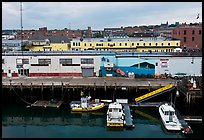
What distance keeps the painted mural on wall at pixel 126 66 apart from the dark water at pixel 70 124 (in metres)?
8.51

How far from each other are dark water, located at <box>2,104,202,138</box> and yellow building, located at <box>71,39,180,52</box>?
1845 centimetres

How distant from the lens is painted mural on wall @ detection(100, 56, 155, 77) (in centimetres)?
3688

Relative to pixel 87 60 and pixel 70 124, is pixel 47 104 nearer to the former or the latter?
pixel 70 124

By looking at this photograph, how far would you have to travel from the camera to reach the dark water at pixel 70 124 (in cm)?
2306

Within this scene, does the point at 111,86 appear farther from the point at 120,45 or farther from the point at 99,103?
the point at 120,45

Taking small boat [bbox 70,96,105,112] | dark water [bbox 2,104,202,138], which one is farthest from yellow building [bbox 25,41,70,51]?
small boat [bbox 70,96,105,112]

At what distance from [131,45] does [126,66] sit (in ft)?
33.7

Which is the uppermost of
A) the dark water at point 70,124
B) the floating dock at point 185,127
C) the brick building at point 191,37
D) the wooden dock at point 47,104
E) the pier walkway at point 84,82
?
the brick building at point 191,37

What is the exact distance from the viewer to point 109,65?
3697 cm

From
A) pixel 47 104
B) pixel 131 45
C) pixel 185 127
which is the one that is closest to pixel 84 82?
pixel 47 104

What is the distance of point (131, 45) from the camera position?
153 feet

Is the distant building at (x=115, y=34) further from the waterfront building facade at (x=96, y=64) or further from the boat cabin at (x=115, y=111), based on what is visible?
the boat cabin at (x=115, y=111)

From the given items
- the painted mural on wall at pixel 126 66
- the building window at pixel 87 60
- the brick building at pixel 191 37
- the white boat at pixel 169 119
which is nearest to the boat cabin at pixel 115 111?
the white boat at pixel 169 119

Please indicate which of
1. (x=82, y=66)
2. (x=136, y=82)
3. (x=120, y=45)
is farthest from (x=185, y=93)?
(x=120, y=45)
